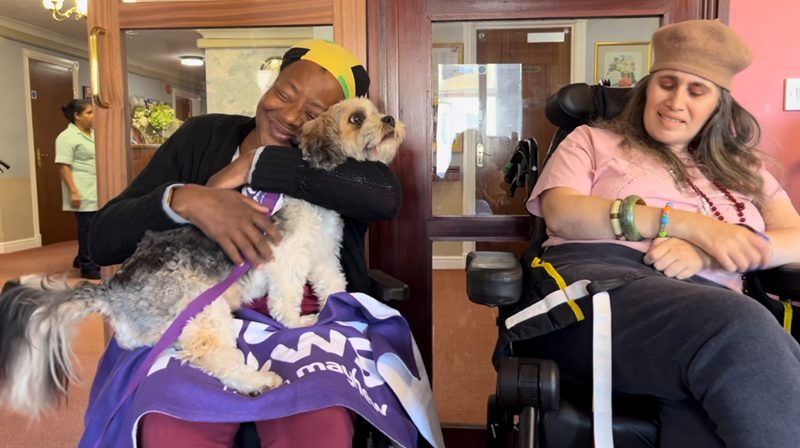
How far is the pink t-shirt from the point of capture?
1.51 meters

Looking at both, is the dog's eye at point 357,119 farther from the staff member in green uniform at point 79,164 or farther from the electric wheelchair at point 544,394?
the staff member in green uniform at point 79,164

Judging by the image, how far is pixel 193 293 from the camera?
132 centimetres

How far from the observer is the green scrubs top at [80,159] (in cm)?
539

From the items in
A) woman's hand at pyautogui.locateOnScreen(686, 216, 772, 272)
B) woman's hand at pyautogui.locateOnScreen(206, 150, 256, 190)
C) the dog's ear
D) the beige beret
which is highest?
the beige beret

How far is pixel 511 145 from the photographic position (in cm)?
222

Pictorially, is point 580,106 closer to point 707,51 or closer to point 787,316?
point 707,51

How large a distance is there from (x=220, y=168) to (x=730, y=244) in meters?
1.25

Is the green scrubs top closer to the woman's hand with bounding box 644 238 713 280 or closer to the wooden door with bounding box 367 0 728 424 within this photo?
the wooden door with bounding box 367 0 728 424

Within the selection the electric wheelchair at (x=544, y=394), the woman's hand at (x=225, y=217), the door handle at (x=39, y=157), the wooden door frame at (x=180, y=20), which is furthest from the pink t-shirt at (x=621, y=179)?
the door handle at (x=39, y=157)

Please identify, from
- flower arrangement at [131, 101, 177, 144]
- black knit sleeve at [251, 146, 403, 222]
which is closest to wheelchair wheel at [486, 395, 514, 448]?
black knit sleeve at [251, 146, 403, 222]

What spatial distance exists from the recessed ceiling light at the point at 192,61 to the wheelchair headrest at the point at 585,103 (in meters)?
1.28

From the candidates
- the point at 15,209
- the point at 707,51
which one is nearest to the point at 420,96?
the point at 707,51

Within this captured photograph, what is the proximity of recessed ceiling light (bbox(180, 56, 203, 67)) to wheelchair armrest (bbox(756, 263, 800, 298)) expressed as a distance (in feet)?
6.26

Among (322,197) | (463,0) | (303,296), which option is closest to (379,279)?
(303,296)
